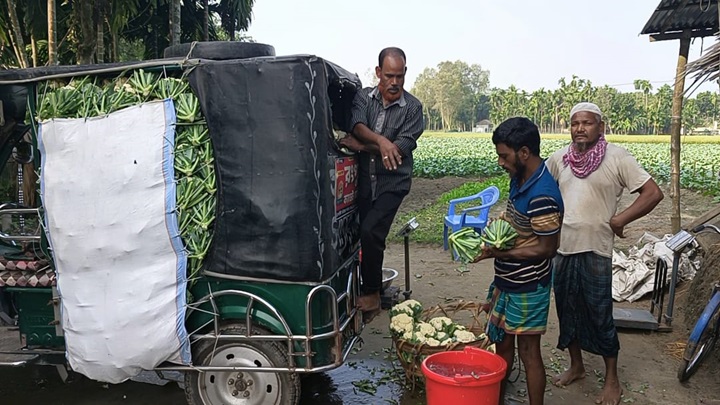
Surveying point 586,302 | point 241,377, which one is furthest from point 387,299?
point 241,377

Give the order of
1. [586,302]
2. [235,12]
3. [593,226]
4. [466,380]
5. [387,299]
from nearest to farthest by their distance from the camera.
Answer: [466,380] → [593,226] → [586,302] → [387,299] → [235,12]

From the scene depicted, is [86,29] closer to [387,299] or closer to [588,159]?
[387,299]

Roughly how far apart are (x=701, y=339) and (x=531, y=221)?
208cm

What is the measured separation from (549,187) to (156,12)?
14546 millimetres

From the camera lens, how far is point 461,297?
650 centimetres

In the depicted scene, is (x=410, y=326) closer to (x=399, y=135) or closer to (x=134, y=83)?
(x=399, y=135)

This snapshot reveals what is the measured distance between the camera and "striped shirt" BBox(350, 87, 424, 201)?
Result: 3889 millimetres

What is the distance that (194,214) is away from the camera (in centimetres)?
317

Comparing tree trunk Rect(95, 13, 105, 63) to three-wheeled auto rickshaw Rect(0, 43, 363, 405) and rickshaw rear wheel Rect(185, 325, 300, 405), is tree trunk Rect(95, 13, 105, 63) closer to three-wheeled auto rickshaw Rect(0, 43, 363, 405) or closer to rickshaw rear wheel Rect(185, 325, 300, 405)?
three-wheeled auto rickshaw Rect(0, 43, 363, 405)

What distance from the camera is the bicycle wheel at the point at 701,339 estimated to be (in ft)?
13.0

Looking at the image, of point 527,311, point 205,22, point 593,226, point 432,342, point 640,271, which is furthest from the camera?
point 205,22

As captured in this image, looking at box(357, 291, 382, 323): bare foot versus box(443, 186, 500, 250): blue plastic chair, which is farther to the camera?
box(443, 186, 500, 250): blue plastic chair

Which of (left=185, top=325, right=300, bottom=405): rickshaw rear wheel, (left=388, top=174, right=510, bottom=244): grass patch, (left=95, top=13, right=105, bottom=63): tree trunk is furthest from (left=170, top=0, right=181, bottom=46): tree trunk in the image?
(left=185, top=325, right=300, bottom=405): rickshaw rear wheel

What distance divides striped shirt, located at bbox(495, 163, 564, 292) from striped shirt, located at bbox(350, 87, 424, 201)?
0.93 meters
